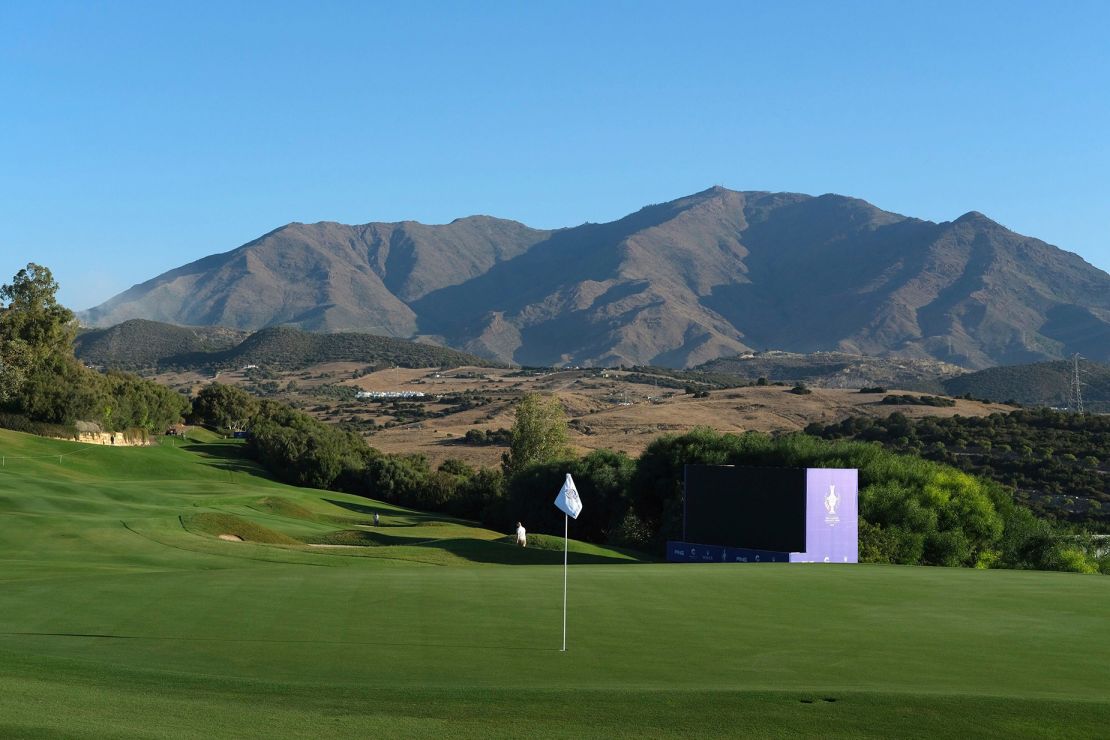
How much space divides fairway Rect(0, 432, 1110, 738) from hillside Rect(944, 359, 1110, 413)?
146 m

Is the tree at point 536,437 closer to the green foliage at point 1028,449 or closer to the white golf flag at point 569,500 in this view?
the green foliage at point 1028,449

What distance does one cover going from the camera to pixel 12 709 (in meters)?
9.78

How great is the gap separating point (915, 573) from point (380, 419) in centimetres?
10083

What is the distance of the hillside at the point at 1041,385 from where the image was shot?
158750 mm

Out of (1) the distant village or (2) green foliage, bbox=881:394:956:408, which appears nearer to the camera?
(2) green foliage, bbox=881:394:956:408

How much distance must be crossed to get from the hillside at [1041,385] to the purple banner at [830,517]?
5080 inches

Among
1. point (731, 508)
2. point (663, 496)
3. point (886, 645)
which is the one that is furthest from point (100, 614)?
point (663, 496)

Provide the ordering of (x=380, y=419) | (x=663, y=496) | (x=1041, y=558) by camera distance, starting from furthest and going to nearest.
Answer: (x=380, y=419), (x=663, y=496), (x=1041, y=558)

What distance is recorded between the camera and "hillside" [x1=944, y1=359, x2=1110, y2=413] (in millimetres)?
158750

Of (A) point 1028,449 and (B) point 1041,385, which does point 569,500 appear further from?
(B) point 1041,385

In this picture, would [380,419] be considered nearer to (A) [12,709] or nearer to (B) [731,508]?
(B) [731,508]

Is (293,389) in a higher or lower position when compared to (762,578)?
higher

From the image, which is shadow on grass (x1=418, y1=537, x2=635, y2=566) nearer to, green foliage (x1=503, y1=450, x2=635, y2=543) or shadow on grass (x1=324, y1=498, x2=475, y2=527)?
green foliage (x1=503, y1=450, x2=635, y2=543)

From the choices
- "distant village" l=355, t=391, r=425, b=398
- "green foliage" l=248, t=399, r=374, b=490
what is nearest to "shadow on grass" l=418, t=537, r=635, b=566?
"green foliage" l=248, t=399, r=374, b=490
